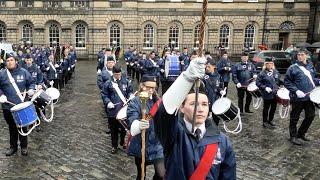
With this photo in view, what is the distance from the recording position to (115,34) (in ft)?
127

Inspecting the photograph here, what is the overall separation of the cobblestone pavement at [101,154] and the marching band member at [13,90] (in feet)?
0.95

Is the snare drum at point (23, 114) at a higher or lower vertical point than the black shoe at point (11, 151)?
higher

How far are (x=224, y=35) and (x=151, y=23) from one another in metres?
7.65

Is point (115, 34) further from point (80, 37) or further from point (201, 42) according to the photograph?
point (201, 42)

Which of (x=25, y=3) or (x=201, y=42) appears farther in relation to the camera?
Answer: (x=25, y=3)

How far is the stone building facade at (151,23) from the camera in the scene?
3716 centimetres

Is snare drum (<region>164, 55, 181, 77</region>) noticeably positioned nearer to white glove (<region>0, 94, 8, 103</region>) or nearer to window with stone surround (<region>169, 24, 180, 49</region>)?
white glove (<region>0, 94, 8, 103</region>)

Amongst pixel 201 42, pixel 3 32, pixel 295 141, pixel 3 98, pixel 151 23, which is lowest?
pixel 295 141

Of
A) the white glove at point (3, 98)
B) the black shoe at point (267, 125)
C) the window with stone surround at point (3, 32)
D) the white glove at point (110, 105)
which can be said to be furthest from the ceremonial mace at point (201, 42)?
the window with stone surround at point (3, 32)

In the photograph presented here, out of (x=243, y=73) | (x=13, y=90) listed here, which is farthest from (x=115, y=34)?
(x=13, y=90)

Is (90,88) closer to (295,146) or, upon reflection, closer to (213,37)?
(295,146)

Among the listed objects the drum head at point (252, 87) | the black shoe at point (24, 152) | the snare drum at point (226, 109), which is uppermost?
the drum head at point (252, 87)

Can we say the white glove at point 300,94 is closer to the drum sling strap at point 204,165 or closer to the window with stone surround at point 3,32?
the drum sling strap at point 204,165

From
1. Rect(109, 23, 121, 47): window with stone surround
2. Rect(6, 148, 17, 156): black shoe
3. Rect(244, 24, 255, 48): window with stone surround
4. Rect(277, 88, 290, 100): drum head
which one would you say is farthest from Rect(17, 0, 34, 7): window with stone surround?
Rect(277, 88, 290, 100): drum head
